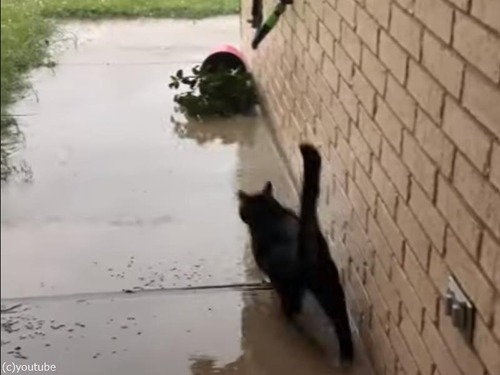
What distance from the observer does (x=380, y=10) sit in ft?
6.79

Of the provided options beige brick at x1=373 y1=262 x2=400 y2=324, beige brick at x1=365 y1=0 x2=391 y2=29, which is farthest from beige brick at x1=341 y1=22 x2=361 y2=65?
beige brick at x1=373 y1=262 x2=400 y2=324

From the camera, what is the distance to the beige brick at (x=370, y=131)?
83.5 inches

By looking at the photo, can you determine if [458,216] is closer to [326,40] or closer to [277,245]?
[277,245]

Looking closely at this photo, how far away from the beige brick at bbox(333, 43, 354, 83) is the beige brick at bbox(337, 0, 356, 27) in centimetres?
7

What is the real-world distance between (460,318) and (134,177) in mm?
1090

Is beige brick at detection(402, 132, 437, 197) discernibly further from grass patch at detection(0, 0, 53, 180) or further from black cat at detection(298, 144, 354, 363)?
grass patch at detection(0, 0, 53, 180)

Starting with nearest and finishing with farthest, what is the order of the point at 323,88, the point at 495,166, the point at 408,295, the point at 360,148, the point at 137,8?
the point at 495,166, the point at 408,295, the point at 137,8, the point at 360,148, the point at 323,88

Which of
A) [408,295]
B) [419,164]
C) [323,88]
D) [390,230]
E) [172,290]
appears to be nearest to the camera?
[419,164]

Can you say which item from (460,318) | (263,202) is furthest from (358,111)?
(460,318)

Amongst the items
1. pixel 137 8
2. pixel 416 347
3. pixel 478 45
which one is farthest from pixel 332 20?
pixel 478 45

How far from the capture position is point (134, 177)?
253cm

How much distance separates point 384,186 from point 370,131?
15 centimetres

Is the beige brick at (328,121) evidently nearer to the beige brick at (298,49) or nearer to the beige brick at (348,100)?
the beige brick at (348,100)

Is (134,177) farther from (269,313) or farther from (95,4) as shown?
(95,4)
